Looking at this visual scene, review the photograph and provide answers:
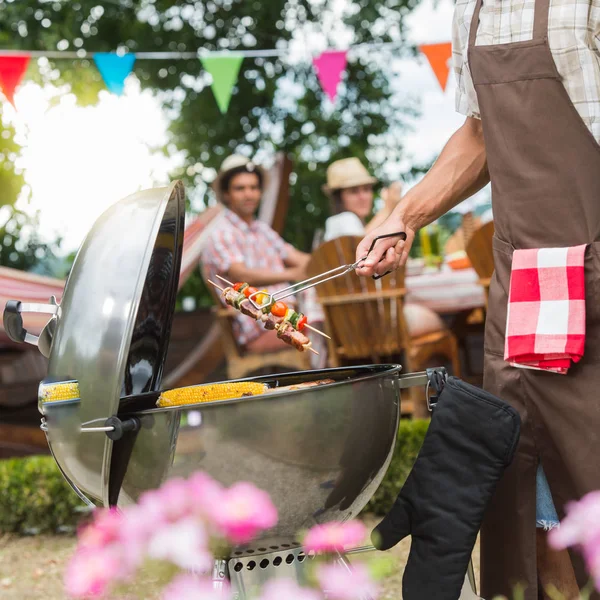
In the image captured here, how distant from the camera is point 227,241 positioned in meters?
4.48

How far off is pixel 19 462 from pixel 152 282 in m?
2.46

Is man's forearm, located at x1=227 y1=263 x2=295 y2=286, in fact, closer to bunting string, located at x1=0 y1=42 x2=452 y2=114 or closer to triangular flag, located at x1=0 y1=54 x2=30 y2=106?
bunting string, located at x1=0 y1=42 x2=452 y2=114

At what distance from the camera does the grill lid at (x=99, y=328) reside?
4.30 ft

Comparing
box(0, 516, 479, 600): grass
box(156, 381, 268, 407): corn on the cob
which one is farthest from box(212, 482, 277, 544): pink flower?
box(0, 516, 479, 600): grass

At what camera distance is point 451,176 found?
63.9 inches

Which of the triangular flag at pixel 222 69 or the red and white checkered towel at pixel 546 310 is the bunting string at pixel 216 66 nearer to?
the triangular flag at pixel 222 69

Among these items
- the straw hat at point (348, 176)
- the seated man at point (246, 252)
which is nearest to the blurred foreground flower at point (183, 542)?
A: the seated man at point (246, 252)

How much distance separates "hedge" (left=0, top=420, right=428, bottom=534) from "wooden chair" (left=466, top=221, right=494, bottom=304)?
772mm

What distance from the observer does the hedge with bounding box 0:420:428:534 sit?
3.61 meters

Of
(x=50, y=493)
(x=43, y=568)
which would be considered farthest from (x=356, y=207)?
(x=43, y=568)

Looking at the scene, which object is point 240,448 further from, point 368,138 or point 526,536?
point 368,138

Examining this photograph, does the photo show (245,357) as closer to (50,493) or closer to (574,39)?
(50,493)

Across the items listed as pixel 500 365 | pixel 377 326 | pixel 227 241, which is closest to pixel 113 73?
pixel 227 241

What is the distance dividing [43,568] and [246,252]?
7.09 ft
